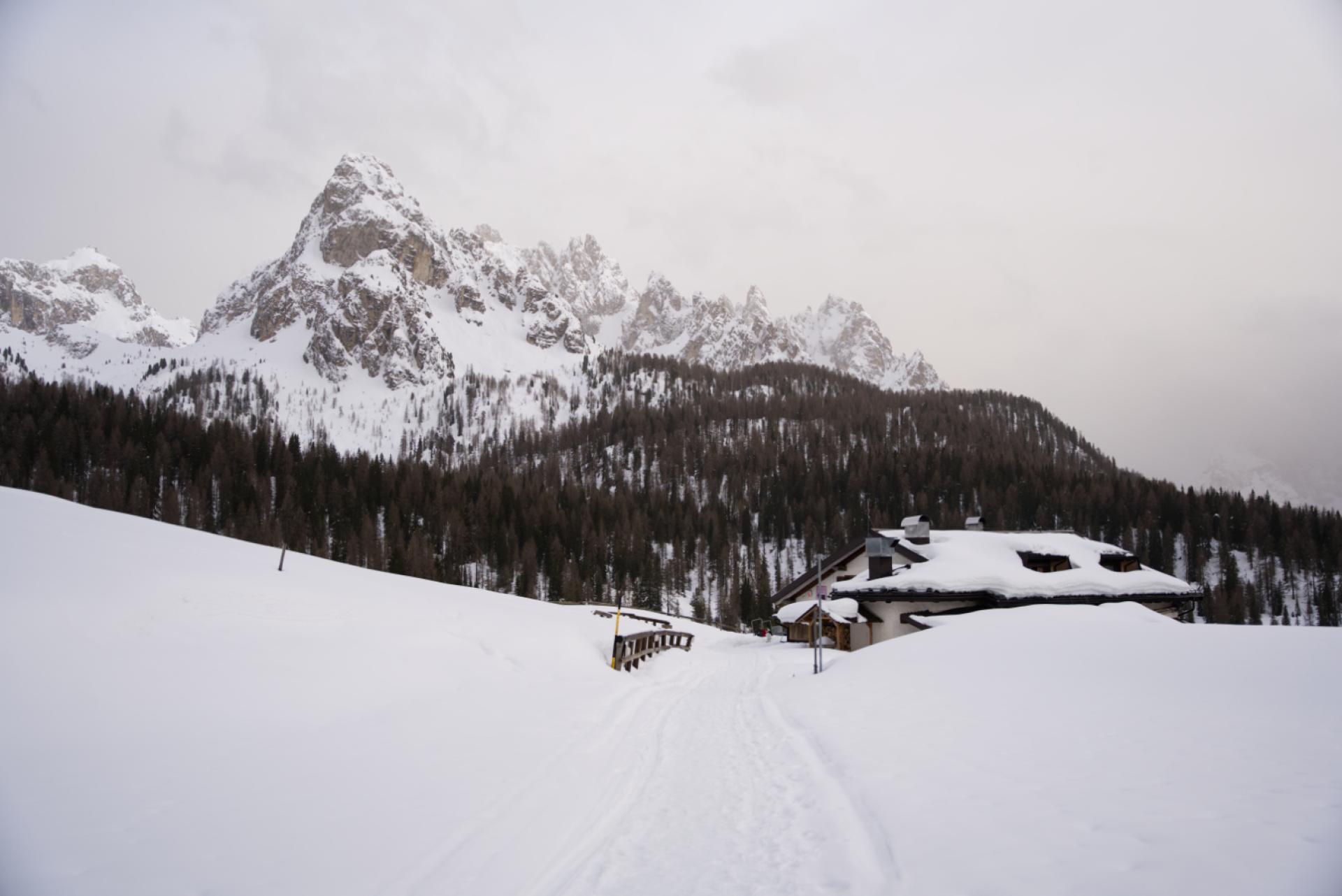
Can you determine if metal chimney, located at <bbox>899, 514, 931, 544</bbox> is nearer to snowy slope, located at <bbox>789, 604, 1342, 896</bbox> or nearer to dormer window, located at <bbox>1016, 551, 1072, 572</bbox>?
dormer window, located at <bbox>1016, 551, 1072, 572</bbox>

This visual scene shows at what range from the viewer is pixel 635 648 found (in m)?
26.6

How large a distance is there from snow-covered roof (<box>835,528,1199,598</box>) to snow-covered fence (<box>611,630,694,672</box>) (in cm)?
959

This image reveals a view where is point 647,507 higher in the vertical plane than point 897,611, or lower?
higher

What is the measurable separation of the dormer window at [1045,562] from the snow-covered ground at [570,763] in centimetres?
1908

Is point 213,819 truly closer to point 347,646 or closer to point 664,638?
point 347,646

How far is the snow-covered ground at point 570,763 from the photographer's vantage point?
18.6ft

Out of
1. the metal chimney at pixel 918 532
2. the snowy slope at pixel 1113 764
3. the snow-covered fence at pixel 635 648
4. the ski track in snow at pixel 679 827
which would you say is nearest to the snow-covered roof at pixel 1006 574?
the metal chimney at pixel 918 532

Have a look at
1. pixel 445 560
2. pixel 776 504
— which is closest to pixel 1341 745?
pixel 445 560

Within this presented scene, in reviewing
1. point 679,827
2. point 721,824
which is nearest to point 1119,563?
point 721,824

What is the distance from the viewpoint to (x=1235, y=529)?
343 feet

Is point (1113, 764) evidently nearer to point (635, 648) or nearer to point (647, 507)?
point (635, 648)

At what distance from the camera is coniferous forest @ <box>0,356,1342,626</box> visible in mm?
76938

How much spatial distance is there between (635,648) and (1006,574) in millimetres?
17869

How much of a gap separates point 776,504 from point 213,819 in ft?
394
